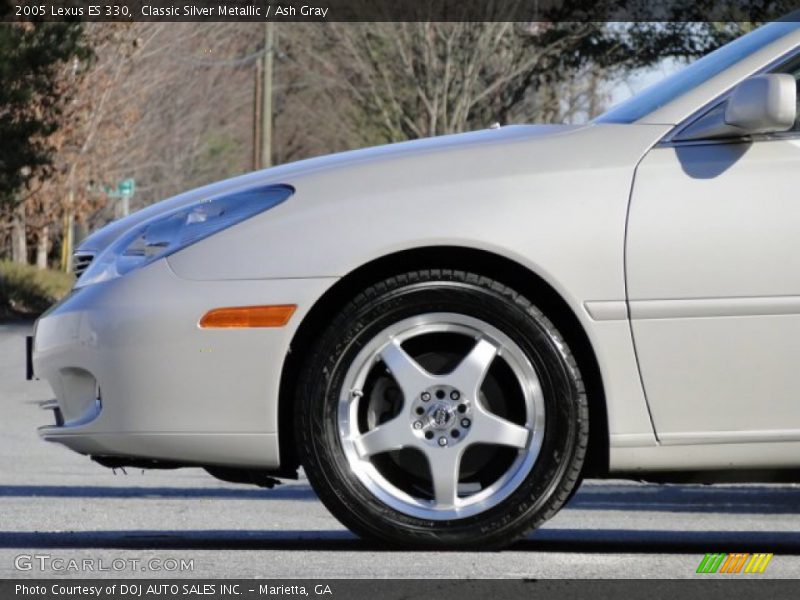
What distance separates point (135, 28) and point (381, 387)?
3094 centimetres

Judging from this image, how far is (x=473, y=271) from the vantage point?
5.05 meters

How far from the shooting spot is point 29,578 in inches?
179

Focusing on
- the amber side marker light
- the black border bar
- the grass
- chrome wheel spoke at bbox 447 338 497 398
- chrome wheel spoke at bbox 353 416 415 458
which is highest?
the black border bar

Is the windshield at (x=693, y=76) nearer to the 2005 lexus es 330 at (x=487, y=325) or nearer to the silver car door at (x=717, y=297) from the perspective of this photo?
the 2005 lexus es 330 at (x=487, y=325)

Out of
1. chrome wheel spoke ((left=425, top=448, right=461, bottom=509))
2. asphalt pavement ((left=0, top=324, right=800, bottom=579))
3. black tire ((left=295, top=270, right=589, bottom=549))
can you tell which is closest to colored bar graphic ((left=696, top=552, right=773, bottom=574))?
asphalt pavement ((left=0, top=324, right=800, bottom=579))

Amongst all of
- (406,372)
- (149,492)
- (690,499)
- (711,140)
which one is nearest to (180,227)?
(406,372)

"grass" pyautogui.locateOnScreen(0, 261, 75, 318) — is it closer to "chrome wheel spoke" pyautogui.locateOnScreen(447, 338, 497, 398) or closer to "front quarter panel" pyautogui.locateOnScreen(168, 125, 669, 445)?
"front quarter panel" pyautogui.locateOnScreen(168, 125, 669, 445)

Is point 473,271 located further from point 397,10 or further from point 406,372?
point 397,10

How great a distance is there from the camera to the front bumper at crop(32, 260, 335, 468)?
495cm

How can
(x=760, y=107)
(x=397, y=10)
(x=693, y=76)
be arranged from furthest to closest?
1. (x=397, y=10)
2. (x=693, y=76)
3. (x=760, y=107)

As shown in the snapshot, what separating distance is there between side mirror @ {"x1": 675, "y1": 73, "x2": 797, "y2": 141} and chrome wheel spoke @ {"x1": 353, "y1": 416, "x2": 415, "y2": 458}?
3.94 feet

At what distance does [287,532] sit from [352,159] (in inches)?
65.1

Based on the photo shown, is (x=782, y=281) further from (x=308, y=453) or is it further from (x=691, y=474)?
(x=308, y=453)

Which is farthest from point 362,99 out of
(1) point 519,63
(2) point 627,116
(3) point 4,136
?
(2) point 627,116
